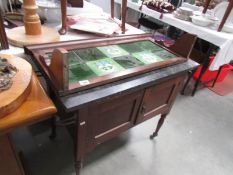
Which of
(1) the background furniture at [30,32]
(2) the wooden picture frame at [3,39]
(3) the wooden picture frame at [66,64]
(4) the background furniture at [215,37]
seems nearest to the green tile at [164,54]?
(3) the wooden picture frame at [66,64]

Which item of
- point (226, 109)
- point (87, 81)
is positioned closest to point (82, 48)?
point (87, 81)

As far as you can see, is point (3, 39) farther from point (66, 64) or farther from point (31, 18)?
point (66, 64)

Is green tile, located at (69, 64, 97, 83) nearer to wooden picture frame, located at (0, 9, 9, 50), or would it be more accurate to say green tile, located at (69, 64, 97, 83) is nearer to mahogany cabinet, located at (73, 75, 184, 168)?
mahogany cabinet, located at (73, 75, 184, 168)

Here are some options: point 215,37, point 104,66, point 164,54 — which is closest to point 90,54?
point 104,66

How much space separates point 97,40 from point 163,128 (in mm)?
1013

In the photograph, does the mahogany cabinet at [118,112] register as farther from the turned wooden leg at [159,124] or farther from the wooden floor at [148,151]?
the wooden floor at [148,151]

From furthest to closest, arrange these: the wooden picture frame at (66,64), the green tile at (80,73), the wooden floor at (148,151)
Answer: the wooden floor at (148,151) < the green tile at (80,73) < the wooden picture frame at (66,64)

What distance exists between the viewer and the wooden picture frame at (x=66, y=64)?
572 mm

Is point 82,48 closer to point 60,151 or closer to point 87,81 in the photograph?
point 87,81

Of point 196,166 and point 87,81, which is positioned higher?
point 87,81

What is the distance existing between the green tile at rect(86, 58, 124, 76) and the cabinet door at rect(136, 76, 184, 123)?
20 cm

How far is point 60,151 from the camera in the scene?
4.16 feet

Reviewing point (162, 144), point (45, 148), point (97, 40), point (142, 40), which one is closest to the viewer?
point (97, 40)

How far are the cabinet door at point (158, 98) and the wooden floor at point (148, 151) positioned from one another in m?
0.38
